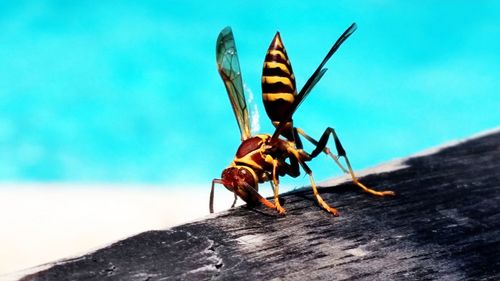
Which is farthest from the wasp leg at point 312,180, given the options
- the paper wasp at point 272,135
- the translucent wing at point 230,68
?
the translucent wing at point 230,68

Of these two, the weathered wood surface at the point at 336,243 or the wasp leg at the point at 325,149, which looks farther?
the wasp leg at the point at 325,149

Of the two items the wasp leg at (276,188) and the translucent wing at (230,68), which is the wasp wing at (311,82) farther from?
the translucent wing at (230,68)

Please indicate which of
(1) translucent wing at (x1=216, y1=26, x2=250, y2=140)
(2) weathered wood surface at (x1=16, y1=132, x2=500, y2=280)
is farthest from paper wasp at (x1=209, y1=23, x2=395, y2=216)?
(2) weathered wood surface at (x1=16, y1=132, x2=500, y2=280)

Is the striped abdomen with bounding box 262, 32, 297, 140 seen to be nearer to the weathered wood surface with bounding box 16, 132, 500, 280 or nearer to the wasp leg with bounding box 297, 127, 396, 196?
the wasp leg with bounding box 297, 127, 396, 196

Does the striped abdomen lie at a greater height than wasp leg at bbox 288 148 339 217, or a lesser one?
greater

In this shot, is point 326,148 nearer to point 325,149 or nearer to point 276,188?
point 325,149

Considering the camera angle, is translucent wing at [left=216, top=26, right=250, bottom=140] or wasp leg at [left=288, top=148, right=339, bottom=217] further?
translucent wing at [left=216, top=26, right=250, bottom=140]
